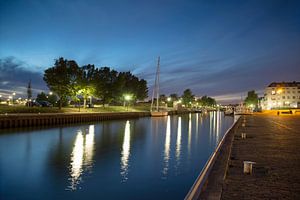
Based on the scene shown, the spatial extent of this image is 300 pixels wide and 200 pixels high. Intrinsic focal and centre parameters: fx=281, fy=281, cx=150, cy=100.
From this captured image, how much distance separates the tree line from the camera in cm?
8025

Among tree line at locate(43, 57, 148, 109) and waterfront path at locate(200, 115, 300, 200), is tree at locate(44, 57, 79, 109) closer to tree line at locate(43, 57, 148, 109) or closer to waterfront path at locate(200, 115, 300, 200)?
tree line at locate(43, 57, 148, 109)

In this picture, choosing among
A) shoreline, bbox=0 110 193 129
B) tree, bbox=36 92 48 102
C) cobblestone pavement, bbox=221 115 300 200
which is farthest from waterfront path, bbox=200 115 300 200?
tree, bbox=36 92 48 102

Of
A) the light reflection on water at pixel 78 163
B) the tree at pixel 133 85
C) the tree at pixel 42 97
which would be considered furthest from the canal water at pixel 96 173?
the tree at pixel 42 97

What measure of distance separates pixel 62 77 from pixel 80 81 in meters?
5.73

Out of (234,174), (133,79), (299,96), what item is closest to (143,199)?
(234,174)

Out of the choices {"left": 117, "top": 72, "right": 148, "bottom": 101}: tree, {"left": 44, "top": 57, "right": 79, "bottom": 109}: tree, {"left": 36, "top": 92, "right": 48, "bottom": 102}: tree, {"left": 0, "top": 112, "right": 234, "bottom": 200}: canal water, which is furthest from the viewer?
{"left": 36, "top": 92, "right": 48, "bottom": 102}: tree

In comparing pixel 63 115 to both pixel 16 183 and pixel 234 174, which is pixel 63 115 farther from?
pixel 234 174

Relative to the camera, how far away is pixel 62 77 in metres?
80.1

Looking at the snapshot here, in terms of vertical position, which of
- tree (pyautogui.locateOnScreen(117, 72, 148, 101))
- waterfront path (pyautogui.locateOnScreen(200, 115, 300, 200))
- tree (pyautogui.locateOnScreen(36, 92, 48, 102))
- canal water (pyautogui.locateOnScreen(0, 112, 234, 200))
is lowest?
canal water (pyautogui.locateOnScreen(0, 112, 234, 200))

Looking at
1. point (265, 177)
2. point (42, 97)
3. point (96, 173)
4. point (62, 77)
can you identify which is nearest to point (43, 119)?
point (62, 77)

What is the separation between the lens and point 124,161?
72.2 feet

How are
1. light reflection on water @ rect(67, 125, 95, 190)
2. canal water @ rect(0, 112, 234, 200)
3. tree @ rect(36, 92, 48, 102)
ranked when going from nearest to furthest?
canal water @ rect(0, 112, 234, 200) → light reflection on water @ rect(67, 125, 95, 190) → tree @ rect(36, 92, 48, 102)

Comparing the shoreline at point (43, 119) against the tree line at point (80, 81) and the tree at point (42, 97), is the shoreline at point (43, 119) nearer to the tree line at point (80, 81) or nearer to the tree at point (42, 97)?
the tree line at point (80, 81)

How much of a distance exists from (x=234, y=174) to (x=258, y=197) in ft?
9.67
